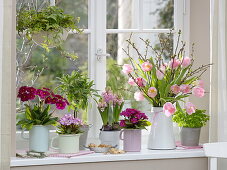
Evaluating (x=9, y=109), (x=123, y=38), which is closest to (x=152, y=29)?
(x=123, y=38)

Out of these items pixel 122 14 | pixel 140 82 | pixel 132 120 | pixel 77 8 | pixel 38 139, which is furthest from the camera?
pixel 122 14

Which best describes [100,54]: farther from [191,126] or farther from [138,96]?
[191,126]

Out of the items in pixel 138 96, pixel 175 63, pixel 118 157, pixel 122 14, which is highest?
pixel 122 14

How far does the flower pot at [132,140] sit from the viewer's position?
11.1 feet

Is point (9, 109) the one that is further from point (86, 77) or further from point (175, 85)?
point (175, 85)

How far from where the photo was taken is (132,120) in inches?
133

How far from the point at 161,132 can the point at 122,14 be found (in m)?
0.89

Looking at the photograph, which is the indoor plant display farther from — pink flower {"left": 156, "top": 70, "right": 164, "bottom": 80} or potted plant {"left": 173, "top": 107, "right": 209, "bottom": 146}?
potted plant {"left": 173, "top": 107, "right": 209, "bottom": 146}

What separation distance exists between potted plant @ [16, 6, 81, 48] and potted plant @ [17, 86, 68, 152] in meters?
0.31

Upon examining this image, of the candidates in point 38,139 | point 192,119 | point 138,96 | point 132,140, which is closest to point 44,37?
point 38,139

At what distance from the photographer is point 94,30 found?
3.71 m

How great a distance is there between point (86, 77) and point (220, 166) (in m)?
1.03

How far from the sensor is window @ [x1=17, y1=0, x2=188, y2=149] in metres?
3.60

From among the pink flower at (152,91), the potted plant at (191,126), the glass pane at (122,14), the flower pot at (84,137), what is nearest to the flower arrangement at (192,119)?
the potted plant at (191,126)
